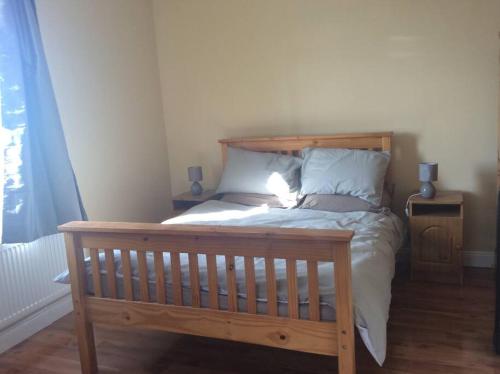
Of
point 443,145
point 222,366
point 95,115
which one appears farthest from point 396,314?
point 95,115

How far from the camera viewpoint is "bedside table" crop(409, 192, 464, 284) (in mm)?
2840

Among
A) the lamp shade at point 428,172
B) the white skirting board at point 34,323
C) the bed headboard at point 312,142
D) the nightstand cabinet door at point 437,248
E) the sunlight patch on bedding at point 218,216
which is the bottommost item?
the white skirting board at point 34,323

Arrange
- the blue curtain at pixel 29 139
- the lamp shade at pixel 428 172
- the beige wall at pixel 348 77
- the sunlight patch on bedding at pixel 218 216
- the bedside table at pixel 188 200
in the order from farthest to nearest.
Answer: the bedside table at pixel 188 200, the beige wall at pixel 348 77, the lamp shade at pixel 428 172, the sunlight patch on bedding at pixel 218 216, the blue curtain at pixel 29 139

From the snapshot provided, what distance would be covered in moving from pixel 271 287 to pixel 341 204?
1.28 metres

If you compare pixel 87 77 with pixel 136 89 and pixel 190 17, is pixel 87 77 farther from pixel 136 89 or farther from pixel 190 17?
pixel 190 17

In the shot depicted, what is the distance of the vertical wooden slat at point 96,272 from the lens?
2.02m

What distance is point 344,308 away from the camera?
1.61m

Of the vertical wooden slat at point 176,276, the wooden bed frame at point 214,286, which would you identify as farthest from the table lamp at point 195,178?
the vertical wooden slat at point 176,276

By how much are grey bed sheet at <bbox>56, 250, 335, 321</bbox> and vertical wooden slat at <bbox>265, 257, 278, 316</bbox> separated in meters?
0.02

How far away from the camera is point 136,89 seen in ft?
11.9

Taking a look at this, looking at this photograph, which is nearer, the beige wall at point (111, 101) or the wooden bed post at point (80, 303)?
the wooden bed post at point (80, 303)

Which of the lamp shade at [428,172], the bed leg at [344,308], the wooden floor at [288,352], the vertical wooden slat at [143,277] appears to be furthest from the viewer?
the lamp shade at [428,172]

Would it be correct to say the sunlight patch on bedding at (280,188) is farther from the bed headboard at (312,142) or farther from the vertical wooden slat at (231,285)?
the vertical wooden slat at (231,285)

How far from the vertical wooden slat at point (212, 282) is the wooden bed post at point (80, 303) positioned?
0.63 metres
